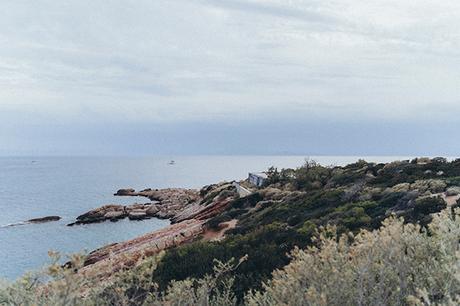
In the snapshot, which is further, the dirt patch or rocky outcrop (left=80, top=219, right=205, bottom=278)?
rocky outcrop (left=80, top=219, right=205, bottom=278)

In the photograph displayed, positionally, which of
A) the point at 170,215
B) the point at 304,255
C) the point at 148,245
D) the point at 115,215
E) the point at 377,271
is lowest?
the point at 115,215

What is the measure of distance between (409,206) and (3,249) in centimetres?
3796

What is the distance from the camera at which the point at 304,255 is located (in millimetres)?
8562

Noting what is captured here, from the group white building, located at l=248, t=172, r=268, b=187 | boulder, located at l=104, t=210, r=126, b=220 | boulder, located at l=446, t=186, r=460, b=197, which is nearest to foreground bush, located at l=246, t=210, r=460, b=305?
boulder, located at l=446, t=186, r=460, b=197

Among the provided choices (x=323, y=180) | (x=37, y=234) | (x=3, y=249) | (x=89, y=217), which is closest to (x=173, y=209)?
(x=89, y=217)

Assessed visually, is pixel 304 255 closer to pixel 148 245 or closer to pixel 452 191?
pixel 452 191

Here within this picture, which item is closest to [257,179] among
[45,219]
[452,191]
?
[45,219]

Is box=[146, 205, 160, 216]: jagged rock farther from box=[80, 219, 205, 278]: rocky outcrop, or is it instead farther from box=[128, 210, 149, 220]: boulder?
box=[80, 219, 205, 278]: rocky outcrop

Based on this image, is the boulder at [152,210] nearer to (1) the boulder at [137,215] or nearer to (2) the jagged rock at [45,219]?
(1) the boulder at [137,215]

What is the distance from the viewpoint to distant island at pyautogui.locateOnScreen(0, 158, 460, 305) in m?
7.69

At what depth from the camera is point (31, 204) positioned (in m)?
83.2

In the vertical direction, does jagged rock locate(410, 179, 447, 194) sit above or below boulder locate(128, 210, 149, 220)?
above

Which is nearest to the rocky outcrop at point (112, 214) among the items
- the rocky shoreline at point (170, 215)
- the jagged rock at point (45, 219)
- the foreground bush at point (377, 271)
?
the rocky shoreline at point (170, 215)

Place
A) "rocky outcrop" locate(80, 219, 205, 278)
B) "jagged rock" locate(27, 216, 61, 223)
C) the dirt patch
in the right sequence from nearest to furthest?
the dirt patch
"rocky outcrop" locate(80, 219, 205, 278)
"jagged rock" locate(27, 216, 61, 223)
